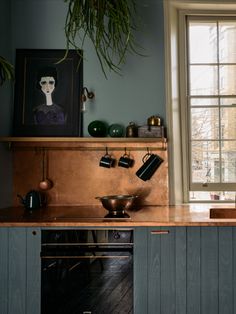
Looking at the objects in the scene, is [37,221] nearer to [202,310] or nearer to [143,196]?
[143,196]

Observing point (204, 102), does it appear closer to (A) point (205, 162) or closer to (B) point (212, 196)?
(A) point (205, 162)

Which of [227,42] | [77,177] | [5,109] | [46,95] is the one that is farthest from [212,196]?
[5,109]

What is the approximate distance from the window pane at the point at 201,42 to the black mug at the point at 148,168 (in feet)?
3.03

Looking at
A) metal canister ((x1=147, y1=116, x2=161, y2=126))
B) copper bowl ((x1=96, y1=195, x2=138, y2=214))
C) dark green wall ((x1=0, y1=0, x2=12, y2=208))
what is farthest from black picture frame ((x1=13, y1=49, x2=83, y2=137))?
copper bowl ((x1=96, y1=195, x2=138, y2=214))

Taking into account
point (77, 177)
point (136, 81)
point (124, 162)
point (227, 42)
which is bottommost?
point (77, 177)

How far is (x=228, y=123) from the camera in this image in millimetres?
2951

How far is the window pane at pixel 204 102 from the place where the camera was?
117 inches

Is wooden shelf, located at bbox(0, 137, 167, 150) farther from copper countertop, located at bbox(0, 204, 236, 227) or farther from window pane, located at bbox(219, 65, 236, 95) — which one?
window pane, located at bbox(219, 65, 236, 95)

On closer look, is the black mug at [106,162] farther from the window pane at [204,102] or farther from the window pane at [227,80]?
the window pane at [227,80]

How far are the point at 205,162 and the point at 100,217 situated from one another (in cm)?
114

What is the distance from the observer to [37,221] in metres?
2.14

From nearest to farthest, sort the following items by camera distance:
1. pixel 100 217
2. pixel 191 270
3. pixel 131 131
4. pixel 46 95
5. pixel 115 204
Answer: pixel 191 270, pixel 100 217, pixel 115 204, pixel 131 131, pixel 46 95

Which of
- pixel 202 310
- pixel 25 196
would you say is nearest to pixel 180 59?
Result: pixel 25 196

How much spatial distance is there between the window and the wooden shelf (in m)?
0.42
